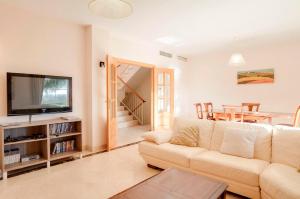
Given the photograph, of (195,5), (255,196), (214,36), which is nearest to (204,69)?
(214,36)

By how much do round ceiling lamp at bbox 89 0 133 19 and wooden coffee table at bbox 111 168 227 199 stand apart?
5.64ft

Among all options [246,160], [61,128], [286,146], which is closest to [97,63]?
[61,128]

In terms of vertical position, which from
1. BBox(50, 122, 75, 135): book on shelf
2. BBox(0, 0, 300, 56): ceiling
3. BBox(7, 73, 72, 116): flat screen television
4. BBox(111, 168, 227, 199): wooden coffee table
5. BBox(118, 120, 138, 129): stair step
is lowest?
BBox(118, 120, 138, 129): stair step

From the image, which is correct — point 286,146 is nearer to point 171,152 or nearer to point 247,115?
point 171,152

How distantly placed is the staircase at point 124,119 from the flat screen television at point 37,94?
311 cm

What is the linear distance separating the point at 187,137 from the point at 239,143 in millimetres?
754

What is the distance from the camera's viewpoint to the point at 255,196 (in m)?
2.08

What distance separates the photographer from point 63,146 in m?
3.53

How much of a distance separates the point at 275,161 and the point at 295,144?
0.99 feet

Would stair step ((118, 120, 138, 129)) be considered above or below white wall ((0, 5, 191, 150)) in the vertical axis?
below

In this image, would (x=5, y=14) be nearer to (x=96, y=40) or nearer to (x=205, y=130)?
(x=96, y=40)

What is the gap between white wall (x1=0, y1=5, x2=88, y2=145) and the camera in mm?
→ 3057

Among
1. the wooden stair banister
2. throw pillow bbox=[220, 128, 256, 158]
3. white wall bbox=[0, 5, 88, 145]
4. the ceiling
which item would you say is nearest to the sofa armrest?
throw pillow bbox=[220, 128, 256, 158]

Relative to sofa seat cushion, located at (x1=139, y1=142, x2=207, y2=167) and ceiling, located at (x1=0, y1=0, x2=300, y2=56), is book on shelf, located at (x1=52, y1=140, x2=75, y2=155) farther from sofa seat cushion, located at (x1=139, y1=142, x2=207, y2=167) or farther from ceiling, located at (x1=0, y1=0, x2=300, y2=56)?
ceiling, located at (x1=0, y1=0, x2=300, y2=56)
